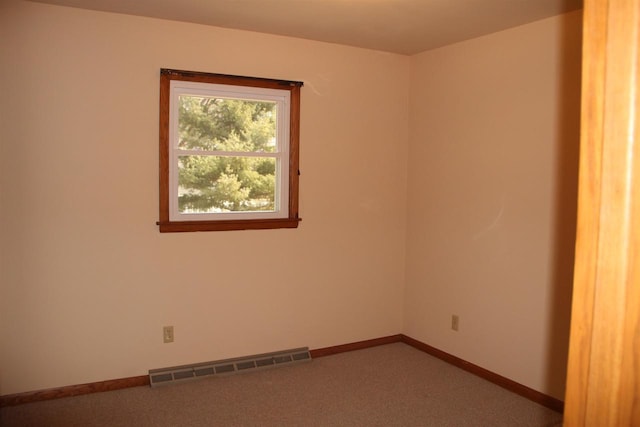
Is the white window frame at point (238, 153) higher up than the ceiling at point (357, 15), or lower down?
lower down

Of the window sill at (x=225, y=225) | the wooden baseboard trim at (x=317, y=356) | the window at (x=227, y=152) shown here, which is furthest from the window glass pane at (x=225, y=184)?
the wooden baseboard trim at (x=317, y=356)

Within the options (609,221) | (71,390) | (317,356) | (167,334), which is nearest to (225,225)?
(167,334)

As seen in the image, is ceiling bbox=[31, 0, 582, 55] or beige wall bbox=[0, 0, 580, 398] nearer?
ceiling bbox=[31, 0, 582, 55]

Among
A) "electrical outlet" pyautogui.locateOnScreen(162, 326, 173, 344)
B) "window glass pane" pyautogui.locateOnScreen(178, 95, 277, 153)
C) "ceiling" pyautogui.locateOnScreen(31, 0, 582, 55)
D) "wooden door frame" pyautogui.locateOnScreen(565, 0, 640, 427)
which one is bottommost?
"electrical outlet" pyautogui.locateOnScreen(162, 326, 173, 344)

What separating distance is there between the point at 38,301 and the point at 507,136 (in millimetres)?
3319

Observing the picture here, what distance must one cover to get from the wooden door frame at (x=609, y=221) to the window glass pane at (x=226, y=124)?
3219mm

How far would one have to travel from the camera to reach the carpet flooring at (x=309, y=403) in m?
3.07

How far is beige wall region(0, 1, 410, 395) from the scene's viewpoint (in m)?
3.17

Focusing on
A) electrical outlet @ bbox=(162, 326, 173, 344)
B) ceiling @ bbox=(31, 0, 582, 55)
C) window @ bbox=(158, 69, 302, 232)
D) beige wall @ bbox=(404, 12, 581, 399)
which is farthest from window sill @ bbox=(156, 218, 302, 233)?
ceiling @ bbox=(31, 0, 582, 55)

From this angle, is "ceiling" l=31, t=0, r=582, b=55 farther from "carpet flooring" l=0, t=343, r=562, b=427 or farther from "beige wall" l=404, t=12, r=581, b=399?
"carpet flooring" l=0, t=343, r=562, b=427

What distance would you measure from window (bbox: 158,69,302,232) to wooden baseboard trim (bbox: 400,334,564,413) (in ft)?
5.11

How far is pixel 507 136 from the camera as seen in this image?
11.8 feet

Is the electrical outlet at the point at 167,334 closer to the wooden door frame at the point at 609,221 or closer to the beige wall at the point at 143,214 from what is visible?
the beige wall at the point at 143,214

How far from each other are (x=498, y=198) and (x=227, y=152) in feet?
6.53
